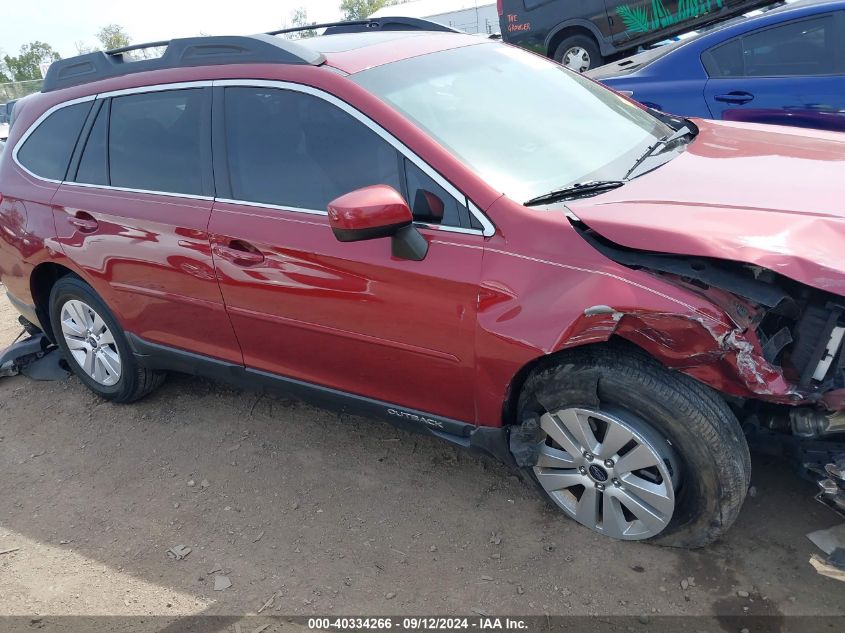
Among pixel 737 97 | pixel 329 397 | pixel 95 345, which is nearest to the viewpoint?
pixel 329 397

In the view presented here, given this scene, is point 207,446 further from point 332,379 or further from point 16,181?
point 16,181

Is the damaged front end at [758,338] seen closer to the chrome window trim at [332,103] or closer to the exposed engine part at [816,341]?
the exposed engine part at [816,341]

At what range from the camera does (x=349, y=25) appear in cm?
391

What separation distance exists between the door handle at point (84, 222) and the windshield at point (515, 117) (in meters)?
1.66

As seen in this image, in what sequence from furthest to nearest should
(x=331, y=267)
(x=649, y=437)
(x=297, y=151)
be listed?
(x=297, y=151) → (x=331, y=267) → (x=649, y=437)

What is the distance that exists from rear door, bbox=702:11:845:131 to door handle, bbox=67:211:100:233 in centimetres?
420

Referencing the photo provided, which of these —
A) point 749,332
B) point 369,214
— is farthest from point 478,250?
point 749,332

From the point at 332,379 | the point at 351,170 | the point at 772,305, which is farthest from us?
the point at 332,379

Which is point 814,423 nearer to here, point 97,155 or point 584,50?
point 97,155

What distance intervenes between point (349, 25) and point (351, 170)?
158 cm

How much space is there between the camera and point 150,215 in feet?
10.7

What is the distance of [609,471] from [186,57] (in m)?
2.59

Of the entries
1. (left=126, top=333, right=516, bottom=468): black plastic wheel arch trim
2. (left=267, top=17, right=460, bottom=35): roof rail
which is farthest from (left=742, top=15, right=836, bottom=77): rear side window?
(left=126, top=333, right=516, bottom=468): black plastic wheel arch trim

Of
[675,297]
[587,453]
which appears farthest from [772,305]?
[587,453]
